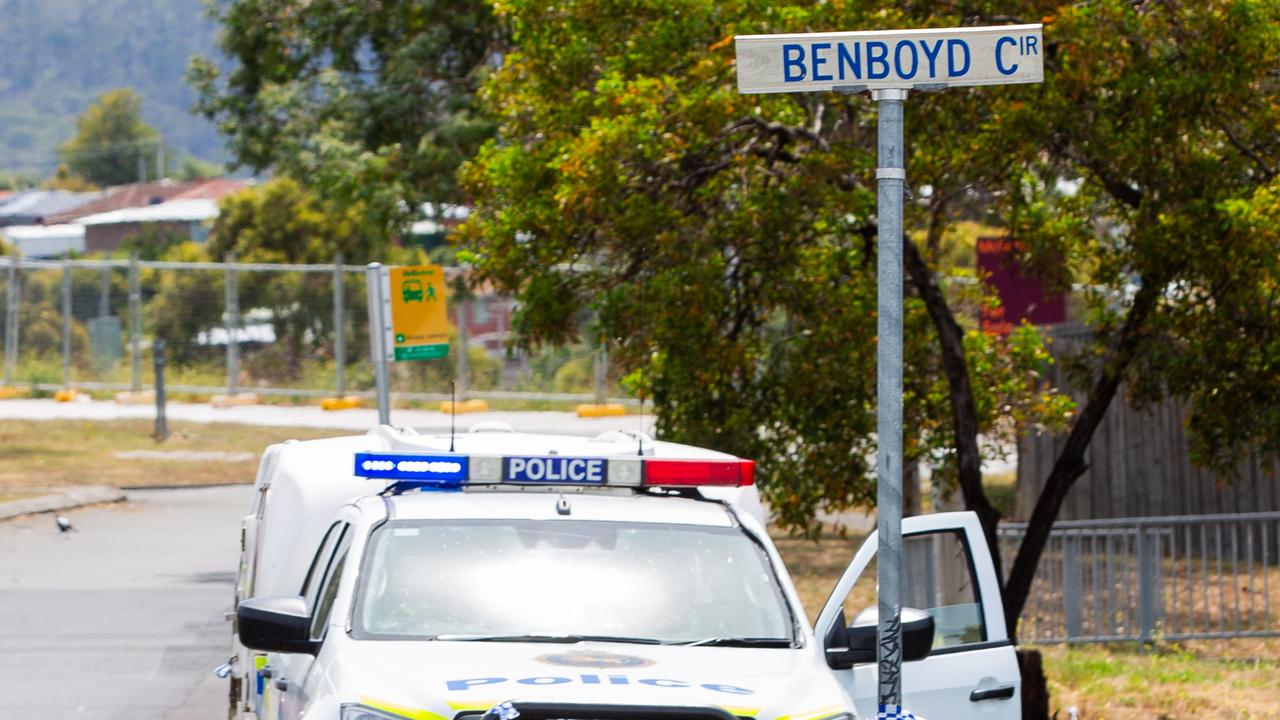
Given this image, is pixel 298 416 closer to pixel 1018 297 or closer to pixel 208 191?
pixel 1018 297

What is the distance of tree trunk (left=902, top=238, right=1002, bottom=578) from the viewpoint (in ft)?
34.8

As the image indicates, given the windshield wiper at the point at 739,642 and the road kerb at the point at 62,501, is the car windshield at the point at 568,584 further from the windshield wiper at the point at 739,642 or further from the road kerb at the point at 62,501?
the road kerb at the point at 62,501

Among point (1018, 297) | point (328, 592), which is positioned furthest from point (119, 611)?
point (1018, 297)

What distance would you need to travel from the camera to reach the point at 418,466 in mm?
6254

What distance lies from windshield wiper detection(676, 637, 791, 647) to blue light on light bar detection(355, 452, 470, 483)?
1.04 meters

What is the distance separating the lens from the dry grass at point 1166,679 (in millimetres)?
10648

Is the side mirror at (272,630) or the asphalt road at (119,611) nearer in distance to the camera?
the side mirror at (272,630)

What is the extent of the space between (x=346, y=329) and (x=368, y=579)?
28134mm

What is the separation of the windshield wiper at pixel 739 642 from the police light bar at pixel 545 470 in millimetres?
687

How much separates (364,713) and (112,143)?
194802mm

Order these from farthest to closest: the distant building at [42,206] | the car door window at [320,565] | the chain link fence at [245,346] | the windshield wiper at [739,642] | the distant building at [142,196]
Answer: the distant building at [42,206], the distant building at [142,196], the chain link fence at [245,346], the car door window at [320,565], the windshield wiper at [739,642]

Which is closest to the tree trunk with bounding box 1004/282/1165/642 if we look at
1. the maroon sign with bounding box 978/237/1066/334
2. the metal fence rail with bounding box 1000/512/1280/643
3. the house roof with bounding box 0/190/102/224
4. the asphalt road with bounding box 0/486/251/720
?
the metal fence rail with bounding box 1000/512/1280/643

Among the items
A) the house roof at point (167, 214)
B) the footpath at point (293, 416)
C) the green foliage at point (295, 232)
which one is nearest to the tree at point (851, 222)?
the footpath at point (293, 416)

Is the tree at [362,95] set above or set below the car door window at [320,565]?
above
